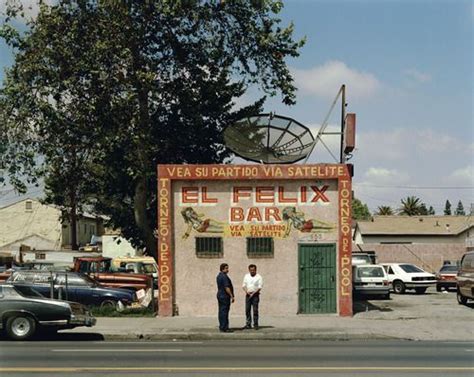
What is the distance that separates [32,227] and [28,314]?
6030cm

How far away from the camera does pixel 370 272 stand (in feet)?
103

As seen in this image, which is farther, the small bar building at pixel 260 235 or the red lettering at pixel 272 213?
the red lettering at pixel 272 213

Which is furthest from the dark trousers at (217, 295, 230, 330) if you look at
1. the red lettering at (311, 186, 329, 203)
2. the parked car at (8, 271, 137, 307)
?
the parked car at (8, 271, 137, 307)

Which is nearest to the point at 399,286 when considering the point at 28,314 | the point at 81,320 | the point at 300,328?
the point at 300,328

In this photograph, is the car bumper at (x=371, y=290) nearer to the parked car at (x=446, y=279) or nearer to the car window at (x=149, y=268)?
the parked car at (x=446, y=279)

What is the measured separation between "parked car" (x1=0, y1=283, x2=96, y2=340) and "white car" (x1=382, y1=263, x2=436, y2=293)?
71.8 ft

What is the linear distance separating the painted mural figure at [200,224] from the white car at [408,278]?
639 inches

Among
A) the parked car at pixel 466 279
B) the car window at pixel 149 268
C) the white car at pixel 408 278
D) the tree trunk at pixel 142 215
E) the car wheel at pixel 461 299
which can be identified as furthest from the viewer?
the car window at pixel 149 268

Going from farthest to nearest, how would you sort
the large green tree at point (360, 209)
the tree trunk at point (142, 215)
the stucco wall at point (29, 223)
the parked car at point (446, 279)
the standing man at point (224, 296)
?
the large green tree at point (360, 209) < the stucco wall at point (29, 223) < the parked car at point (446, 279) < the tree trunk at point (142, 215) < the standing man at point (224, 296)

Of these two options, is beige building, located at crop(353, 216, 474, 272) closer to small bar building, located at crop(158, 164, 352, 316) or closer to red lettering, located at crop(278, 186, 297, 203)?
small bar building, located at crop(158, 164, 352, 316)

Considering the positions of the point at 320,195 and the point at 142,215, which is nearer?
the point at 320,195

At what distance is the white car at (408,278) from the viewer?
35.3m

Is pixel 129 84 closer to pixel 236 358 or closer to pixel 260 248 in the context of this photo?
pixel 260 248

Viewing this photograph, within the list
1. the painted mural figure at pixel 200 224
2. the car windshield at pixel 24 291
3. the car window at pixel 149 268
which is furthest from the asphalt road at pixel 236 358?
the car window at pixel 149 268
